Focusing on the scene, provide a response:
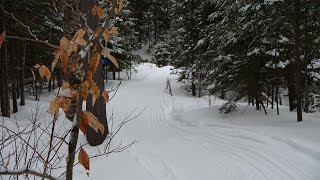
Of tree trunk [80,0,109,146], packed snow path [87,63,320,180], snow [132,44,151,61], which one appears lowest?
packed snow path [87,63,320,180]

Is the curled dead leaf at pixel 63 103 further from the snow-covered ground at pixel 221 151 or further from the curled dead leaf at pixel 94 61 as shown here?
the snow-covered ground at pixel 221 151

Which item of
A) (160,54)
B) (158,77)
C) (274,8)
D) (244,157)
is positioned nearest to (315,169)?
(244,157)

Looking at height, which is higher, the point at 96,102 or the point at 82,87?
the point at 82,87

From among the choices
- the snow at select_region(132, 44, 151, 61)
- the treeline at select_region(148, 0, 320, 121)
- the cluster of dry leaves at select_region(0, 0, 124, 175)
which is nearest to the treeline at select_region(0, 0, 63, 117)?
the treeline at select_region(148, 0, 320, 121)

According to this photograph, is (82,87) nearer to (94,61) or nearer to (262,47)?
(94,61)

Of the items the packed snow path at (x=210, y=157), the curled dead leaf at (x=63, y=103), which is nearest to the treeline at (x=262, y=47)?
the packed snow path at (x=210, y=157)

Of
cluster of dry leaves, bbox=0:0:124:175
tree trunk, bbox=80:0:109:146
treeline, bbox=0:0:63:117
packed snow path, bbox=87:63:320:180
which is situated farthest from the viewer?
treeline, bbox=0:0:63:117

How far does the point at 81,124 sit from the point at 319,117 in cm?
957

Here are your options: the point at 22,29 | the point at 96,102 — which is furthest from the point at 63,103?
the point at 22,29

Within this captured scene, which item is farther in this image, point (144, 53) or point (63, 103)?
point (144, 53)

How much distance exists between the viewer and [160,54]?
1909 inches

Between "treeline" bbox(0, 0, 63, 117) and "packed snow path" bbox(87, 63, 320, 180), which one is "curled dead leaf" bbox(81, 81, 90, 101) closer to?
"packed snow path" bbox(87, 63, 320, 180)

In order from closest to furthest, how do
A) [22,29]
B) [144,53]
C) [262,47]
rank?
[262,47]
[22,29]
[144,53]

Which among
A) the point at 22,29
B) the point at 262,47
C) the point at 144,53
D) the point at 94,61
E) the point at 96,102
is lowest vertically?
the point at 96,102
